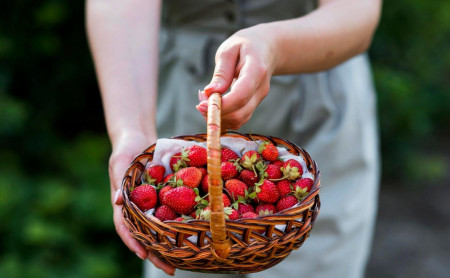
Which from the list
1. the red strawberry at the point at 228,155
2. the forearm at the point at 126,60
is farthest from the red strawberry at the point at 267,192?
the forearm at the point at 126,60

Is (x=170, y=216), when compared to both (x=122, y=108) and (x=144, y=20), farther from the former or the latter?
(x=144, y=20)

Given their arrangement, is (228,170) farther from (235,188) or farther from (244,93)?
(244,93)

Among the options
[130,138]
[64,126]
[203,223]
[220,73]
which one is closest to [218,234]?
Answer: [203,223]

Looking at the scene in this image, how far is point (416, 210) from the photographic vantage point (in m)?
2.58

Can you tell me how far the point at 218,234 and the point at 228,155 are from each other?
23 centimetres

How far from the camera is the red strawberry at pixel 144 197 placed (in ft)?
2.94

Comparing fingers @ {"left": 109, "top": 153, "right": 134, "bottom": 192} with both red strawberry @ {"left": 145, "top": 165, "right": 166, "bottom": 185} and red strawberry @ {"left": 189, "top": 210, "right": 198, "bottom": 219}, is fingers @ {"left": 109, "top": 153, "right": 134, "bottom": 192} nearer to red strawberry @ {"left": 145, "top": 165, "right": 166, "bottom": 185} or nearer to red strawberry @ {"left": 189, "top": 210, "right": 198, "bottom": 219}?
red strawberry @ {"left": 145, "top": 165, "right": 166, "bottom": 185}

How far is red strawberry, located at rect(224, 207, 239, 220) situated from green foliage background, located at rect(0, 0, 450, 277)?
100 centimetres

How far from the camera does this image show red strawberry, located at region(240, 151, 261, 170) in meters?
0.96

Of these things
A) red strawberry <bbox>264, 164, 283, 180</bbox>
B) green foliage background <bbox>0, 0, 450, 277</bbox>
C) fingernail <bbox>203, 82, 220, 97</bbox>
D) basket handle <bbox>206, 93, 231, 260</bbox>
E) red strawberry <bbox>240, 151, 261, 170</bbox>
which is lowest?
green foliage background <bbox>0, 0, 450, 277</bbox>

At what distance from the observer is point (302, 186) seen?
91 centimetres

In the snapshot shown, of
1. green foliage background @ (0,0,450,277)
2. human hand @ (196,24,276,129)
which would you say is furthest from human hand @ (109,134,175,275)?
green foliage background @ (0,0,450,277)

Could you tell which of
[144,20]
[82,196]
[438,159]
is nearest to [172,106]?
[144,20]

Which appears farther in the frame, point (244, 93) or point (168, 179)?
point (168, 179)
